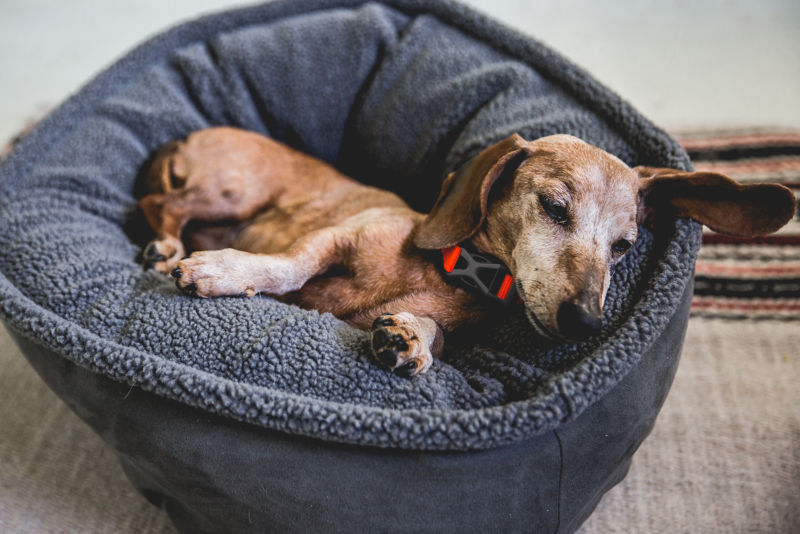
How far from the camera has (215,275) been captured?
1.55m

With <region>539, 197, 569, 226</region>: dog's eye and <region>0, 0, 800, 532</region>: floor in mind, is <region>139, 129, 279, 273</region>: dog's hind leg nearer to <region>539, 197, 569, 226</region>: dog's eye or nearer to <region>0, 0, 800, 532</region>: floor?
<region>539, 197, 569, 226</region>: dog's eye

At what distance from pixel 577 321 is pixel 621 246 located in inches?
13.0

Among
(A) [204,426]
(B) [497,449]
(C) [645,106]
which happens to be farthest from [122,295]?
(C) [645,106]

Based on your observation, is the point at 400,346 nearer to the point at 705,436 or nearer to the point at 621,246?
the point at 621,246

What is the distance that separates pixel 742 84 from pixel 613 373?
2.51 meters

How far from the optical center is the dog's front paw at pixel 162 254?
6.23ft

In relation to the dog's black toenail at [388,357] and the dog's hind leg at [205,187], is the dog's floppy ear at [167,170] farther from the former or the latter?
the dog's black toenail at [388,357]

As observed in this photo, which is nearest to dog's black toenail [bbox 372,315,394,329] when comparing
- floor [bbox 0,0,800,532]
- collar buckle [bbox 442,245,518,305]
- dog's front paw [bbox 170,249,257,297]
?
collar buckle [bbox 442,245,518,305]

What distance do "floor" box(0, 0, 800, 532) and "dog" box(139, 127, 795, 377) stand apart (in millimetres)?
1402

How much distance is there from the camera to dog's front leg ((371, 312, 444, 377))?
4.53ft

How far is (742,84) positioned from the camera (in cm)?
320

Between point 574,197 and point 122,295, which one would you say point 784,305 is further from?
point 122,295

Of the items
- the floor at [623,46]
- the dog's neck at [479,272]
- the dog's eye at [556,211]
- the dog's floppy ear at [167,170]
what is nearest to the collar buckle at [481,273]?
the dog's neck at [479,272]

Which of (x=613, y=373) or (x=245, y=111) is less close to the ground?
(x=245, y=111)
